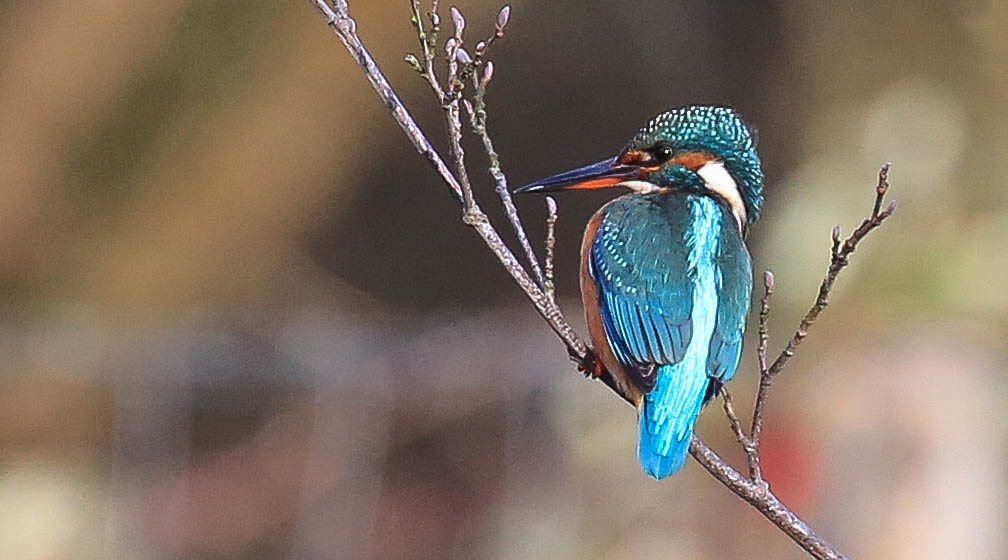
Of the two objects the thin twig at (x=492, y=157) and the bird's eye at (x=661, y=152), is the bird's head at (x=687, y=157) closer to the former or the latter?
the bird's eye at (x=661, y=152)

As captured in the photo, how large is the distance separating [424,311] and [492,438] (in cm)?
82

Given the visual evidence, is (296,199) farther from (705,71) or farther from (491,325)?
(705,71)

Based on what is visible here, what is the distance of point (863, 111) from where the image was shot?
4047 mm

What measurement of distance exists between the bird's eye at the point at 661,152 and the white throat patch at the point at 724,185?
0.16ft

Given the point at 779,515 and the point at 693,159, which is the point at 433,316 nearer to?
the point at 693,159

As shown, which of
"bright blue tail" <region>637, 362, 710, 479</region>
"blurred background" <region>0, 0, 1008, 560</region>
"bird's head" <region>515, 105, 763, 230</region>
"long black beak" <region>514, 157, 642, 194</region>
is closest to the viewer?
"bright blue tail" <region>637, 362, 710, 479</region>

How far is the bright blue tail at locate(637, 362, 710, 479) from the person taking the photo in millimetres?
1641

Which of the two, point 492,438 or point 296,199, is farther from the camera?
point 296,199

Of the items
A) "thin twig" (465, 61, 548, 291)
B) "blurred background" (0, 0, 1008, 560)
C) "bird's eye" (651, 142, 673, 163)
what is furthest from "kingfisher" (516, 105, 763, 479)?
"blurred background" (0, 0, 1008, 560)

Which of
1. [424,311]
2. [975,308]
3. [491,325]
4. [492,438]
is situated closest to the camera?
[975,308]

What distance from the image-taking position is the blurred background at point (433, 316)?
12.7 ft

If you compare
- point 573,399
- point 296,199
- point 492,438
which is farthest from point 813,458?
point 296,199

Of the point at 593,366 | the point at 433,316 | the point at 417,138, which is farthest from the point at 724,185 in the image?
the point at 433,316

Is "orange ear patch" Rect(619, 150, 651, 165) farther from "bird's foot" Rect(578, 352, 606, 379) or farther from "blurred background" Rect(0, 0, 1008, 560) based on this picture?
"blurred background" Rect(0, 0, 1008, 560)
